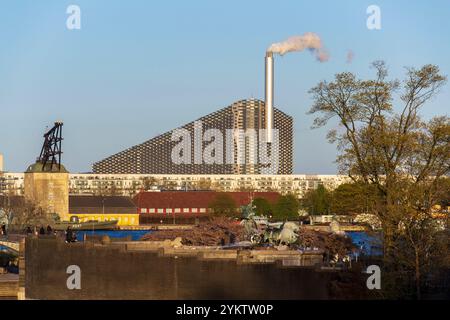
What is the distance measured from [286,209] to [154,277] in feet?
358

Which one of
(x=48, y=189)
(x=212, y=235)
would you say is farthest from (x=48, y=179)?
(x=212, y=235)

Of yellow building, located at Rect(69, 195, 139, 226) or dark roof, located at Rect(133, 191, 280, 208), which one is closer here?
yellow building, located at Rect(69, 195, 139, 226)

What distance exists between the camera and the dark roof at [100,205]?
18121 centimetres

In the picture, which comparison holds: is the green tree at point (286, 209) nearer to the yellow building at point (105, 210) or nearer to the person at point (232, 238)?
the yellow building at point (105, 210)

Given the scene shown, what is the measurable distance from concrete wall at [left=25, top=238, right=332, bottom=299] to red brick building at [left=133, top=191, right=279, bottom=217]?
11740cm

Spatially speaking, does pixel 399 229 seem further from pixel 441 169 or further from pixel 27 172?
pixel 27 172

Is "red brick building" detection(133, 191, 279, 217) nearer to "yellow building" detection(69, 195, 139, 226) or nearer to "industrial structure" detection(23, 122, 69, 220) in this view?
"yellow building" detection(69, 195, 139, 226)

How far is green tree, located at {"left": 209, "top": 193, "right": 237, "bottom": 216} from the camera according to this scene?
166 meters

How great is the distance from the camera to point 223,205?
17000cm

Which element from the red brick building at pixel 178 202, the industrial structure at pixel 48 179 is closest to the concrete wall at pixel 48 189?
the industrial structure at pixel 48 179

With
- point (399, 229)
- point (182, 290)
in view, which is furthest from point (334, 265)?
point (182, 290)

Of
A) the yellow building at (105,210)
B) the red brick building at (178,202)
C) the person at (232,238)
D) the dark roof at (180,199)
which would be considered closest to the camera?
the person at (232,238)

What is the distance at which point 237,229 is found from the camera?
2879 inches

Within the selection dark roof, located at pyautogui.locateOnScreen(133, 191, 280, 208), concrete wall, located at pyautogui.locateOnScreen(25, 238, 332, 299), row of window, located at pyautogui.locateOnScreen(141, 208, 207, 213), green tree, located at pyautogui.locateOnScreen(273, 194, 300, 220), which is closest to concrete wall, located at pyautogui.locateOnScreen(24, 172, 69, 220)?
green tree, located at pyautogui.locateOnScreen(273, 194, 300, 220)
